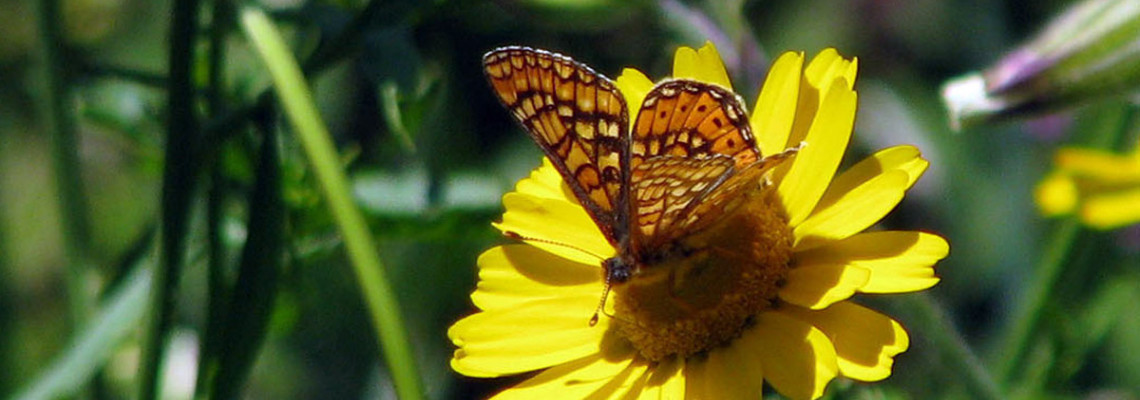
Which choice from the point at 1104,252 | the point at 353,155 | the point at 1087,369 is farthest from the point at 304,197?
the point at 1087,369

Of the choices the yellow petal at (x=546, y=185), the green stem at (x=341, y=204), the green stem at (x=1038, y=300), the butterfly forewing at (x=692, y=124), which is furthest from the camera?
the green stem at (x=1038, y=300)

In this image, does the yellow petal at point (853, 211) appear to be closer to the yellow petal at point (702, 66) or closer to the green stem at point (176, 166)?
the yellow petal at point (702, 66)

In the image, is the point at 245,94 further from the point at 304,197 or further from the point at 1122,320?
the point at 1122,320

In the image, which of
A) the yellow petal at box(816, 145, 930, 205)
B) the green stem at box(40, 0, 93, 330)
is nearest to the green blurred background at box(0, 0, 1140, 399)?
the green stem at box(40, 0, 93, 330)

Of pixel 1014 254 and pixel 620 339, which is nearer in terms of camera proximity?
pixel 620 339

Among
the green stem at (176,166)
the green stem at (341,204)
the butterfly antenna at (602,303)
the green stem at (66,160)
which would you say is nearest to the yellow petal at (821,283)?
the butterfly antenna at (602,303)

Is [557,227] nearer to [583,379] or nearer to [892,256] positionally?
[583,379]

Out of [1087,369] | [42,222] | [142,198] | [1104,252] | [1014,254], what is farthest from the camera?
[42,222]
